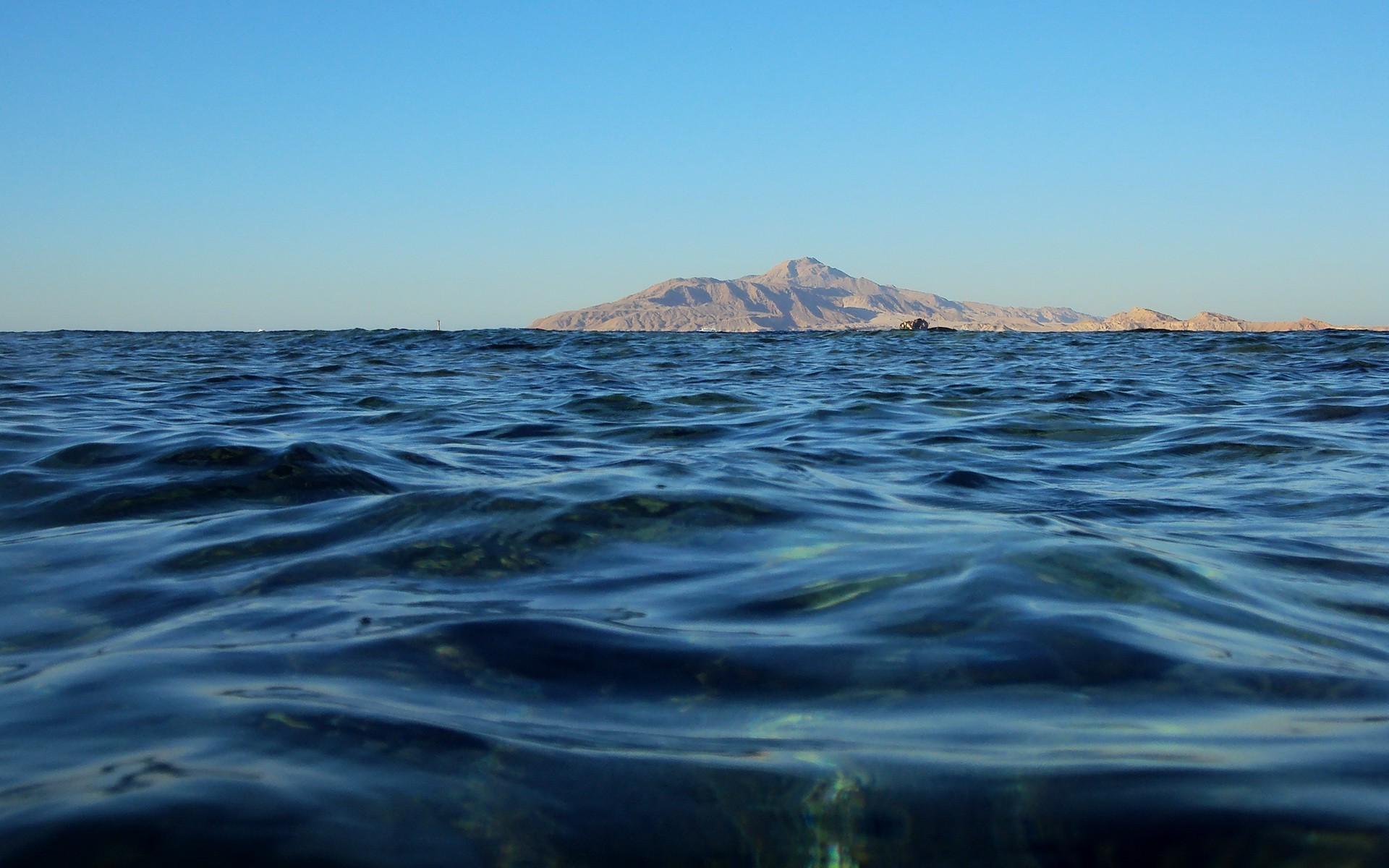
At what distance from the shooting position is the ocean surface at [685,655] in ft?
4.79

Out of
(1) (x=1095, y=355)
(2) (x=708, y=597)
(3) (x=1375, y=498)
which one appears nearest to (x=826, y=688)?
(2) (x=708, y=597)

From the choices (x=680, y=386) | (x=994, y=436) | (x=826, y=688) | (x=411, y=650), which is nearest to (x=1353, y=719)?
→ (x=826, y=688)

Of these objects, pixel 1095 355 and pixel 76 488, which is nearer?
pixel 76 488

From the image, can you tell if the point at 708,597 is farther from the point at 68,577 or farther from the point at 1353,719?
the point at 68,577

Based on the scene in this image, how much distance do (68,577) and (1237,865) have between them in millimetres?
3181

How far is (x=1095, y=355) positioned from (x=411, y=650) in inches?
886

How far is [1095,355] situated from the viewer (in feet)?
74.4

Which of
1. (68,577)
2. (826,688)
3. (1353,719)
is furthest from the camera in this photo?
(68,577)

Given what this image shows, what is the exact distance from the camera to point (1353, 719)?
1.96 meters

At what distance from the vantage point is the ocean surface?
1461mm

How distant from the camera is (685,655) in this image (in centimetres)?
234

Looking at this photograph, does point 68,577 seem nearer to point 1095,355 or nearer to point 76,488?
point 76,488

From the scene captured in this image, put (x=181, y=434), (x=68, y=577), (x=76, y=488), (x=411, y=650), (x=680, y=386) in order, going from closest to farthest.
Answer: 1. (x=411, y=650)
2. (x=68, y=577)
3. (x=76, y=488)
4. (x=181, y=434)
5. (x=680, y=386)

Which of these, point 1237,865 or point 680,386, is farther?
point 680,386
